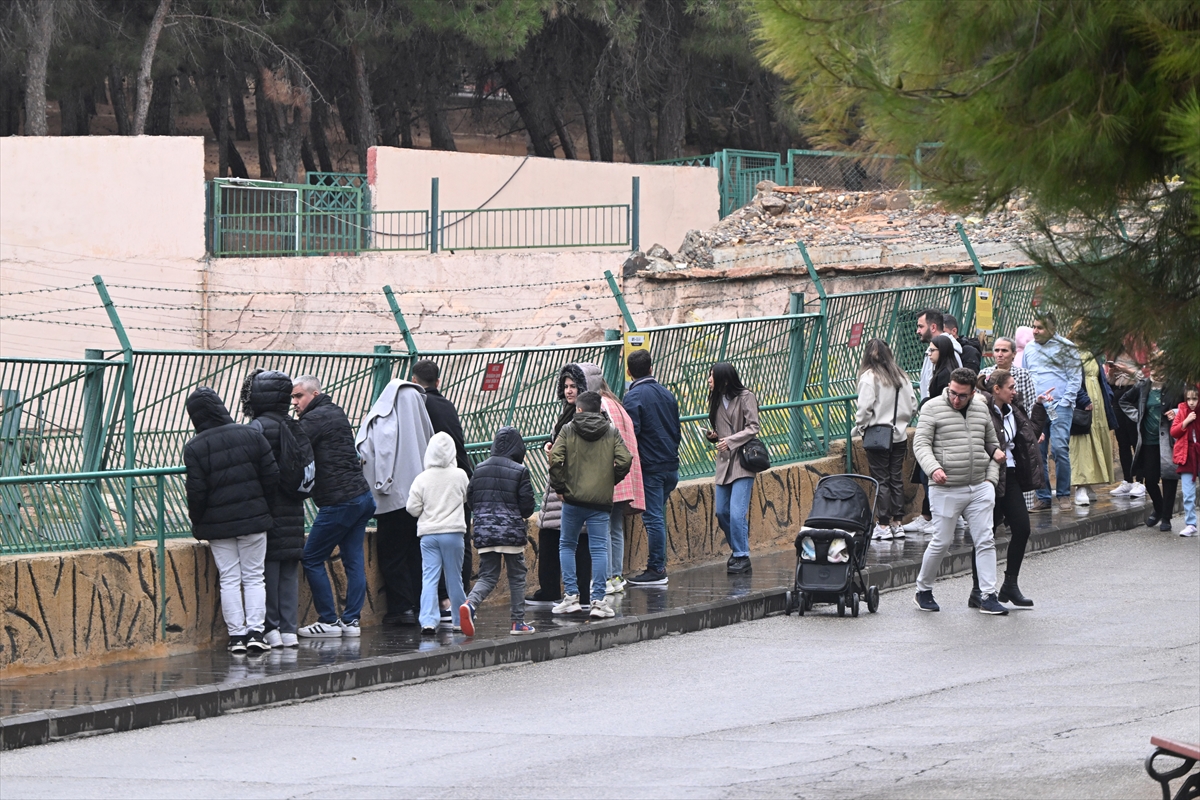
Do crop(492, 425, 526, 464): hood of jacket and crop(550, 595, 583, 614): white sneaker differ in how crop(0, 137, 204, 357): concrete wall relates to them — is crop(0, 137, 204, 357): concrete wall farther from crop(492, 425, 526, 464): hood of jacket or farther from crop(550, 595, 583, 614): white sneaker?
crop(492, 425, 526, 464): hood of jacket

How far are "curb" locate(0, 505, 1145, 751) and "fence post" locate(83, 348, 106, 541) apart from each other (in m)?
1.57

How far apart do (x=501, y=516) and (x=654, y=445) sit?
2.25 metres

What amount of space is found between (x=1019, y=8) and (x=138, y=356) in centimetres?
660

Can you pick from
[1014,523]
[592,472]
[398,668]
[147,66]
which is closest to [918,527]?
[1014,523]

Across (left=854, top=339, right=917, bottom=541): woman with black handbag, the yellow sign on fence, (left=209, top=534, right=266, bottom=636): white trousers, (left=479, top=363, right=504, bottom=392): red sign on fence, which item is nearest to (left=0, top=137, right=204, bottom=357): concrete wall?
the yellow sign on fence

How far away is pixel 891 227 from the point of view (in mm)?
26125

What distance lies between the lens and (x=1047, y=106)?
5566 mm

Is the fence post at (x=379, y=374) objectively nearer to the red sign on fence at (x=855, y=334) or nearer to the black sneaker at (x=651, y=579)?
the black sneaker at (x=651, y=579)

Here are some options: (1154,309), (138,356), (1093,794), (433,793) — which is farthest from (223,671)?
(1154,309)

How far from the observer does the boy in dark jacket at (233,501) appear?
9703mm

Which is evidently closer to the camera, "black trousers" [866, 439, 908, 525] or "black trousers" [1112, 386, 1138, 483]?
"black trousers" [866, 439, 908, 525]

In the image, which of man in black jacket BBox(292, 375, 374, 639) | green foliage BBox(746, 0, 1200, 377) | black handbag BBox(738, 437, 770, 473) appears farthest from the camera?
black handbag BBox(738, 437, 770, 473)

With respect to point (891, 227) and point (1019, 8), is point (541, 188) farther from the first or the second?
point (1019, 8)

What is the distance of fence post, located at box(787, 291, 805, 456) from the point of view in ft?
50.3
